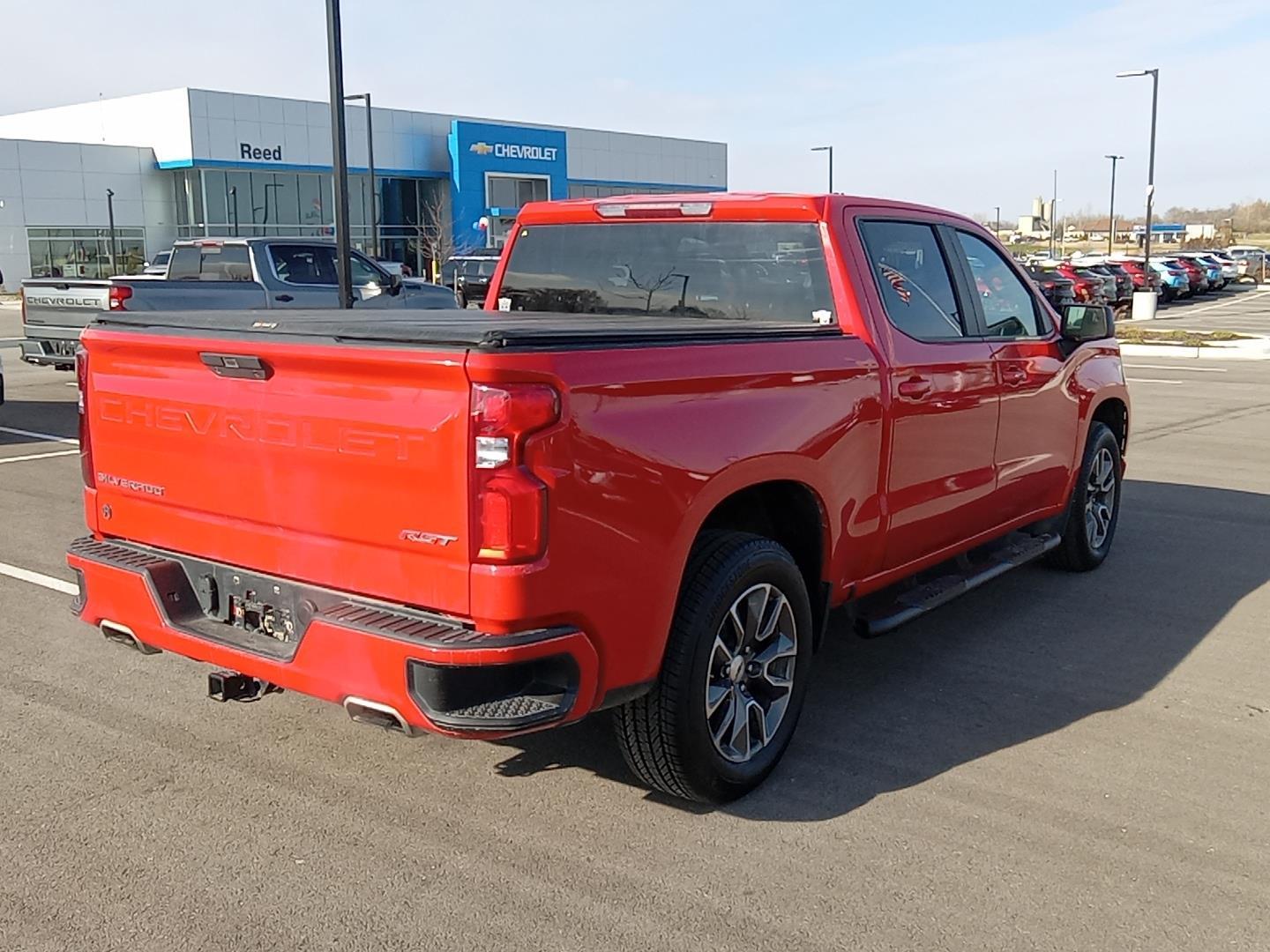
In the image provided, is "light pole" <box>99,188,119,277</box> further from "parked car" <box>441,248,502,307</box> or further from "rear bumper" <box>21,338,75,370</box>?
"rear bumper" <box>21,338,75,370</box>

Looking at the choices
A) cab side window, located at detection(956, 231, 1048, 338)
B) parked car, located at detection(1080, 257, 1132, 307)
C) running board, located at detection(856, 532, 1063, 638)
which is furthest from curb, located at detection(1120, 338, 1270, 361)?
running board, located at detection(856, 532, 1063, 638)

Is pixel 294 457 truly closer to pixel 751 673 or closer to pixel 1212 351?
pixel 751 673

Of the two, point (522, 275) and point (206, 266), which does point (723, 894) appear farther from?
point (206, 266)

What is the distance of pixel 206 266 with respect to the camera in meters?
16.0

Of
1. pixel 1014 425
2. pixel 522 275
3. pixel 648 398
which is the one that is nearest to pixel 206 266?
pixel 522 275

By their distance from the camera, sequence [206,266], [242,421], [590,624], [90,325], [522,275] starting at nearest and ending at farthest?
[590,624]
[242,421]
[90,325]
[522,275]
[206,266]

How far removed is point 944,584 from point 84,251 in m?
53.5

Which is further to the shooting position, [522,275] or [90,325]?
[522,275]

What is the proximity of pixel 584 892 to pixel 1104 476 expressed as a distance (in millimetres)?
4709

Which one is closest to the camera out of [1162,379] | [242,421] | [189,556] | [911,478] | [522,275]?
[242,421]

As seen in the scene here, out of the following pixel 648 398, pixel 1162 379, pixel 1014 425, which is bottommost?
pixel 1162 379

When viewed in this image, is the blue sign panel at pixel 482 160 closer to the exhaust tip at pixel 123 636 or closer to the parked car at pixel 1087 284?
the parked car at pixel 1087 284

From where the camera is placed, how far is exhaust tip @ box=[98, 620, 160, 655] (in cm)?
411

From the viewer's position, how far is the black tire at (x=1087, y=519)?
6820 millimetres
